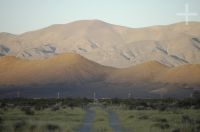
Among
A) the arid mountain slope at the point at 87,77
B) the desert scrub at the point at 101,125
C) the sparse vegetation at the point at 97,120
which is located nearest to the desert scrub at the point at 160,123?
the sparse vegetation at the point at 97,120

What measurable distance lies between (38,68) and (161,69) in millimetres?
37974

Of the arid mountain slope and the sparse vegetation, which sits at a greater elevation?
the arid mountain slope

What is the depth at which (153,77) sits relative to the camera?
14812 cm

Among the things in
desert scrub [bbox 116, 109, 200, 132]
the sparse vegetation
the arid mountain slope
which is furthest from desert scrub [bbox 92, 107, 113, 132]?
the arid mountain slope

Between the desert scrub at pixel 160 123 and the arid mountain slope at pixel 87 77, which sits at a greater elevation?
the arid mountain slope at pixel 87 77

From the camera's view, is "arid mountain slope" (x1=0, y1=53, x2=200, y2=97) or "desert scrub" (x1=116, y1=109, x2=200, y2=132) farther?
"arid mountain slope" (x1=0, y1=53, x2=200, y2=97)

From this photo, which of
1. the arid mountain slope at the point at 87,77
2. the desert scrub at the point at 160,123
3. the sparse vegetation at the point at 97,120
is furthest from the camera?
the arid mountain slope at the point at 87,77

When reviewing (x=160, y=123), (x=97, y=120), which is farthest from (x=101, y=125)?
(x=97, y=120)

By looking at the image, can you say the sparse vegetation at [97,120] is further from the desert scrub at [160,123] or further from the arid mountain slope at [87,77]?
the arid mountain slope at [87,77]

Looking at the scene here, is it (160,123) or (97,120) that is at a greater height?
(97,120)

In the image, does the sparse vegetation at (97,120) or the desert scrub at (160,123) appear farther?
the desert scrub at (160,123)

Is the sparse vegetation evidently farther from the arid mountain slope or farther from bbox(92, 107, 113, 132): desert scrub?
the arid mountain slope

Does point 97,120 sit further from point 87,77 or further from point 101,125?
point 87,77

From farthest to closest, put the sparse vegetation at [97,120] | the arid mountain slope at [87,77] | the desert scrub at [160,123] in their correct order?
the arid mountain slope at [87,77]
the desert scrub at [160,123]
the sparse vegetation at [97,120]
